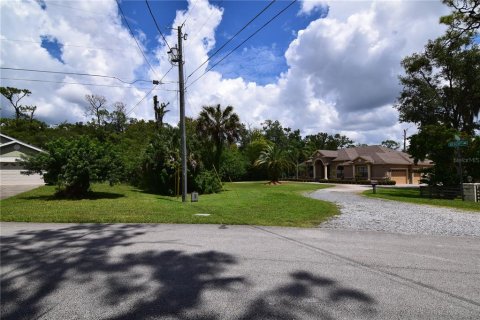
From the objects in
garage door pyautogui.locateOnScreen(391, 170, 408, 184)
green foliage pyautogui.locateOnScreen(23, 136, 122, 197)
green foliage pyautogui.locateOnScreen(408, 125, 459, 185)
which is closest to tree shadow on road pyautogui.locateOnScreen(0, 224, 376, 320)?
green foliage pyautogui.locateOnScreen(23, 136, 122, 197)

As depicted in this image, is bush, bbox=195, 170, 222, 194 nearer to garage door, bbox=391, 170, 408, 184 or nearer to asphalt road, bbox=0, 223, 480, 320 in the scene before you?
asphalt road, bbox=0, 223, 480, 320

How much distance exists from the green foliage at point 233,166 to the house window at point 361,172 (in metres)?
16.7

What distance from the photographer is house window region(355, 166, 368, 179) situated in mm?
45875

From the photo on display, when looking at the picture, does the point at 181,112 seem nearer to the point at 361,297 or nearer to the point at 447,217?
the point at 447,217

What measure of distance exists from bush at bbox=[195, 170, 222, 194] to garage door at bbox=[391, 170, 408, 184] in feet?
101

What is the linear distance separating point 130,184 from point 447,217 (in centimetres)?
2545

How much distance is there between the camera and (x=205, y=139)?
30703mm

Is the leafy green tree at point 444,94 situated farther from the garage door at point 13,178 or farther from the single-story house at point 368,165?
the garage door at point 13,178

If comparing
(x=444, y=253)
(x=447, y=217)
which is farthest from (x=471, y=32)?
(x=444, y=253)

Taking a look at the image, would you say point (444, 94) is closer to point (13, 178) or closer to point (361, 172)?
point (361, 172)

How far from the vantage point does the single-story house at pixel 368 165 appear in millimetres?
44875

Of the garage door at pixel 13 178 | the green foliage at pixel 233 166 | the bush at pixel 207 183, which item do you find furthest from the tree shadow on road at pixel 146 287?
the green foliage at pixel 233 166

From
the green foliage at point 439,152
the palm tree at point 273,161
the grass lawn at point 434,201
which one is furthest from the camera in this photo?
the palm tree at point 273,161

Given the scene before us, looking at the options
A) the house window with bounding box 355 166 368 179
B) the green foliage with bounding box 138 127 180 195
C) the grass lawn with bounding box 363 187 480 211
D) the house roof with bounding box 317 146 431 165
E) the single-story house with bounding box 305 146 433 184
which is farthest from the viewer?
the house window with bounding box 355 166 368 179
